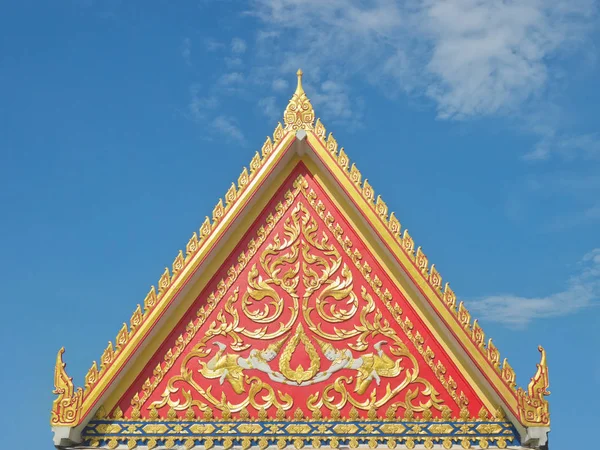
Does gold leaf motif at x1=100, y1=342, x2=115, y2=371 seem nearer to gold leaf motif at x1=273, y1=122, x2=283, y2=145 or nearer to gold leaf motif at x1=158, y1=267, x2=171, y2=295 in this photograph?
gold leaf motif at x1=158, y1=267, x2=171, y2=295

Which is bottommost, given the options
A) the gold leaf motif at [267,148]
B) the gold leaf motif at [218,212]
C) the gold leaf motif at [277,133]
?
the gold leaf motif at [218,212]

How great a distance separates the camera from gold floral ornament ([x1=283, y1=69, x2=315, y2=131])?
10578mm

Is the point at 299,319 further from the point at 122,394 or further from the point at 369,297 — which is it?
the point at 122,394

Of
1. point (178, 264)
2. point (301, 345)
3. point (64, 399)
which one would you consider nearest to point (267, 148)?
point (178, 264)

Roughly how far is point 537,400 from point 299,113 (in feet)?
14.8

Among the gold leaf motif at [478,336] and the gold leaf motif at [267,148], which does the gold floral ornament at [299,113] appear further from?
the gold leaf motif at [478,336]

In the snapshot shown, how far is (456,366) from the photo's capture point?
31.7 feet

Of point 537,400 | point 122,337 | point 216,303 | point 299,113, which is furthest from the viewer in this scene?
point 299,113

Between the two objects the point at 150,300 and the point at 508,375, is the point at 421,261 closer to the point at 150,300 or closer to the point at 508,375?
the point at 508,375

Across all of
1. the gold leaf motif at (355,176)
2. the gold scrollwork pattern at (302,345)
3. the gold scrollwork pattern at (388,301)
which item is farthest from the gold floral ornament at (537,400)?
the gold leaf motif at (355,176)

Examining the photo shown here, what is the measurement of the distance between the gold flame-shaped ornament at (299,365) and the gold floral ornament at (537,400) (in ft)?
7.59

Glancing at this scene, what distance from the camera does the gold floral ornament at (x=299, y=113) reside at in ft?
34.7

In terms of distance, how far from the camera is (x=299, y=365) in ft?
31.8

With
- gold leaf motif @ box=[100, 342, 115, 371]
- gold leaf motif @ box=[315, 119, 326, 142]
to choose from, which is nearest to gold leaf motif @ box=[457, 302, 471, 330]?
gold leaf motif @ box=[315, 119, 326, 142]
